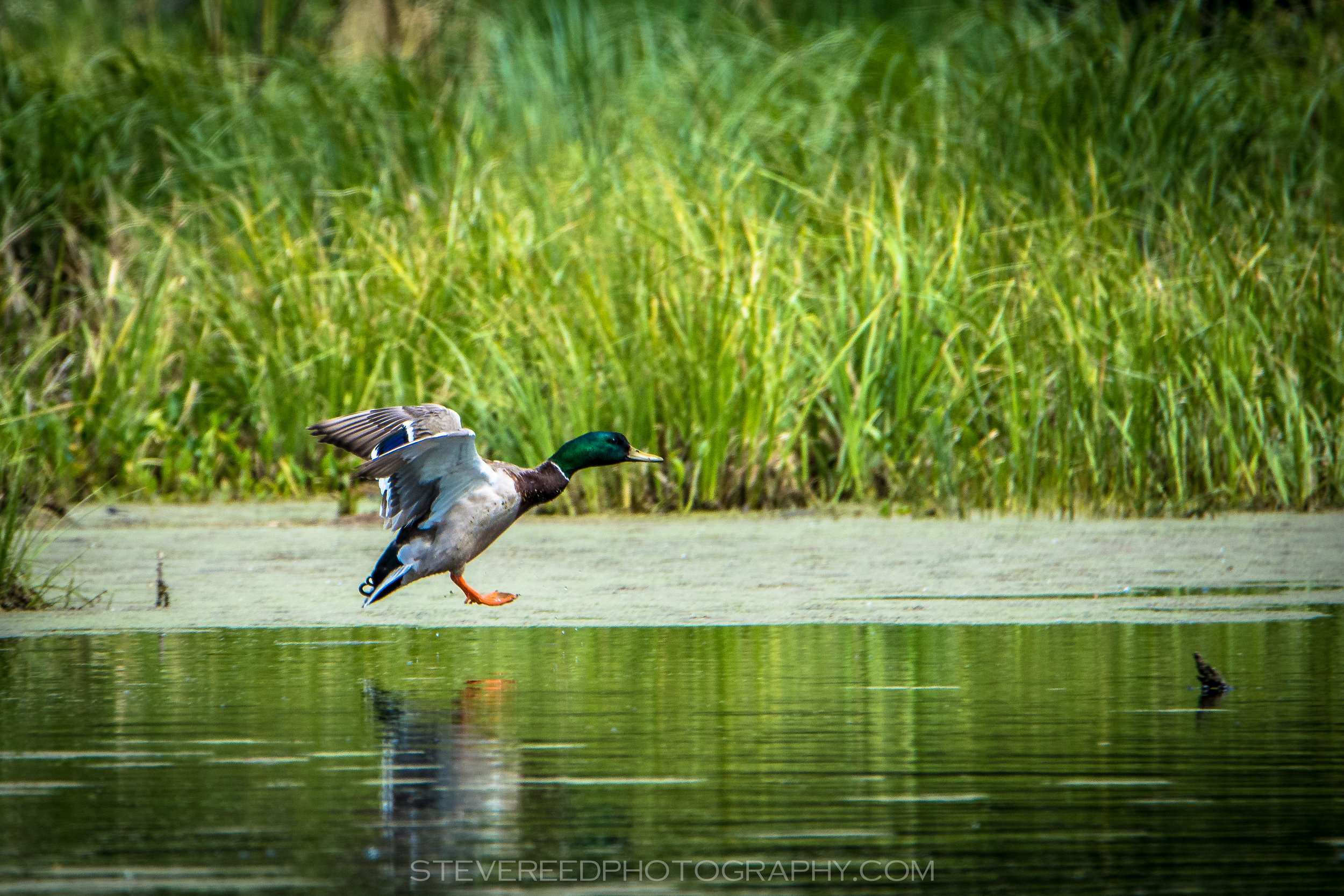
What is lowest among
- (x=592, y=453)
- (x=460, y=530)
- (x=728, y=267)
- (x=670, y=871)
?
(x=670, y=871)

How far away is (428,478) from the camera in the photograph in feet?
20.0

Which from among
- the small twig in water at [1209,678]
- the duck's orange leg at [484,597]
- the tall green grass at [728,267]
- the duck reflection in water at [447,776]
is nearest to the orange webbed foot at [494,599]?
the duck's orange leg at [484,597]

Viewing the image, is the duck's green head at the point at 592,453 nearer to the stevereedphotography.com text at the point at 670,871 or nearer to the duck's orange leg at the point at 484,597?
the duck's orange leg at the point at 484,597

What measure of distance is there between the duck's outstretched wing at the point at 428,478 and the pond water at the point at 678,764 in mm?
571

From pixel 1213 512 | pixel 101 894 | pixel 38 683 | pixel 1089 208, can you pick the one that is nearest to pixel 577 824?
pixel 101 894

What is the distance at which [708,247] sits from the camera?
8883 millimetres

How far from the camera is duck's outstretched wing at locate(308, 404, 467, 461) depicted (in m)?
5.89

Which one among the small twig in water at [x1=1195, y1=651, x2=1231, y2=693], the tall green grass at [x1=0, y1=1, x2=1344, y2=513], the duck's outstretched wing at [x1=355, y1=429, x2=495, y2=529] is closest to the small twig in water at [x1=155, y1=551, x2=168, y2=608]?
the duck's outstretched wing at [x1=355, y1=429, x2=495, y2=529]

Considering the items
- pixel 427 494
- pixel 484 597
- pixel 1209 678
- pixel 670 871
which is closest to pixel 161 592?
pixel 427 494

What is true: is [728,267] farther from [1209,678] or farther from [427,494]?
[1209,678]

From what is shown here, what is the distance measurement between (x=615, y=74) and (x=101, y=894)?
9.57 metres

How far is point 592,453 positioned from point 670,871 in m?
3.64

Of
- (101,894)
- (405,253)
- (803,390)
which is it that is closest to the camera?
(101,894)

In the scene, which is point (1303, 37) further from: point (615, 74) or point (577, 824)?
point (577, 824)
